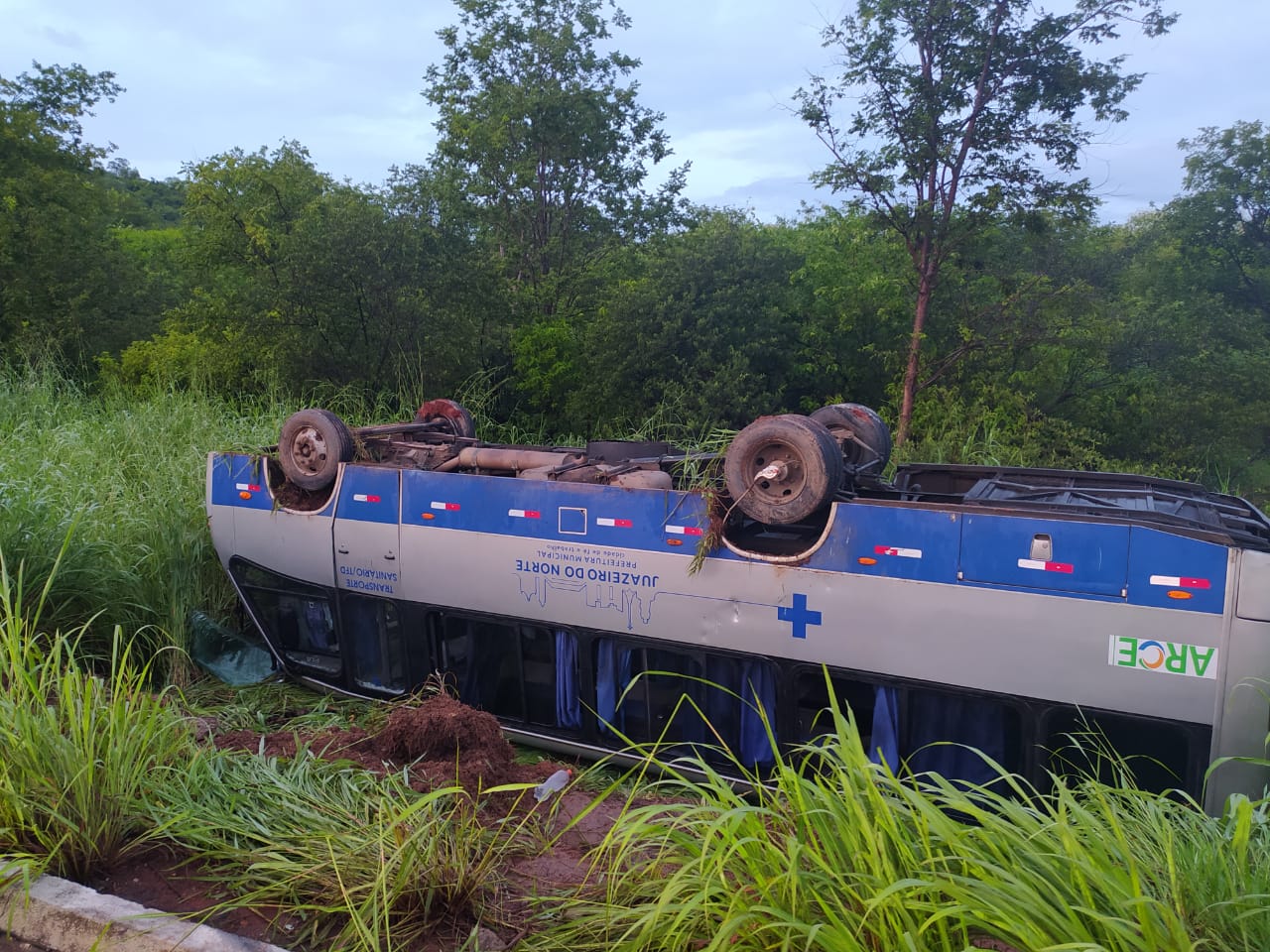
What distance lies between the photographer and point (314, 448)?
733cm

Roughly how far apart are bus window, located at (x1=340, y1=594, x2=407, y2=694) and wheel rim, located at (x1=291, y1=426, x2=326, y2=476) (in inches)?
42.2

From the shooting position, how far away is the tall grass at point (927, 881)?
2084 millimetres

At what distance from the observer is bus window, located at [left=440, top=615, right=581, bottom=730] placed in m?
6.25

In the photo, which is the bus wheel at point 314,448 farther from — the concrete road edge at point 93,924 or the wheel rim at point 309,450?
the concrete road edge at point 93,924

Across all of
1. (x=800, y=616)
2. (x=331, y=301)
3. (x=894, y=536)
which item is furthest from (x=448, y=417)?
(x=331, y=301)

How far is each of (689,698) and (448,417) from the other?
436 cm

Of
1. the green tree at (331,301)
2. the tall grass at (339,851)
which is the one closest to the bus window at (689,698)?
the tall grass at (339,851)

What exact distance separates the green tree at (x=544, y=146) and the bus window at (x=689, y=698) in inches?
562

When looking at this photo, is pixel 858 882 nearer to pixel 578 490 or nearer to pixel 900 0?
pixel 578 490

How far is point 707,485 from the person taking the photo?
5.71 meters

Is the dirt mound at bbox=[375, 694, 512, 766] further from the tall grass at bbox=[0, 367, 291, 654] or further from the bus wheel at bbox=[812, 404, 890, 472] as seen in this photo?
the bus wheel at bbox=[812, 404, 890, 472]

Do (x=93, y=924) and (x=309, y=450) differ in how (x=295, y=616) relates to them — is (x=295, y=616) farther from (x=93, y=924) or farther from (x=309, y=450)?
(x=93, y=924)

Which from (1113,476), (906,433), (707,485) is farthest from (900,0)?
(707,485)

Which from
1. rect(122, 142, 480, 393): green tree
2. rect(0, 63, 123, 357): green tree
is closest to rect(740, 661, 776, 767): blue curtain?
rect(122, 142, 480, 393): green tree
